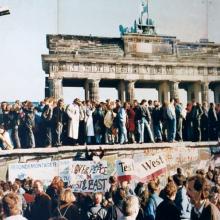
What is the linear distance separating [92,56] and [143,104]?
20288 mm

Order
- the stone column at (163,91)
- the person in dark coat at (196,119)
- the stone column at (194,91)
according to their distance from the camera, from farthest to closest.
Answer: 1. the stone column at (194,91)
2. the stone column at (163,91)
3. the person in dark coat at (196,119)

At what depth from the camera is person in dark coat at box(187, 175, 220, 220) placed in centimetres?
587

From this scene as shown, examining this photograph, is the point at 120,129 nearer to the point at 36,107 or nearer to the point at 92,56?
the point at 36,107

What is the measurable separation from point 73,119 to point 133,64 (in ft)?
73.8

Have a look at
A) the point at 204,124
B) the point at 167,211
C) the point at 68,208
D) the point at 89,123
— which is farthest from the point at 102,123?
the point at 167,211

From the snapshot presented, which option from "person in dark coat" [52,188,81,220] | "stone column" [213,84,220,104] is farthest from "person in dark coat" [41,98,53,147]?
"stone column" [213,84,220,104]

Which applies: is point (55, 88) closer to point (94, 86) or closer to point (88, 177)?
point (94, 86)

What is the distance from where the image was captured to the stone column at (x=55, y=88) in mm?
33938

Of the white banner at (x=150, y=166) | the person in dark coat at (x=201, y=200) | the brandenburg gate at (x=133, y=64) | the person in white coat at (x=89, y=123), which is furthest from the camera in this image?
the brandenburg gate at (x=133, y=64)

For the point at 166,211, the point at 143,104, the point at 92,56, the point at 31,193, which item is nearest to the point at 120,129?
the point at 143,104

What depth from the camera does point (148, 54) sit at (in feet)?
124

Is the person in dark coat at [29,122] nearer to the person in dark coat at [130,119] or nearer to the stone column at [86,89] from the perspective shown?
the person in dark coat at [130,119]

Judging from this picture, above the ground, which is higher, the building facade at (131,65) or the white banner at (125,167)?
the building facade at (131,65)

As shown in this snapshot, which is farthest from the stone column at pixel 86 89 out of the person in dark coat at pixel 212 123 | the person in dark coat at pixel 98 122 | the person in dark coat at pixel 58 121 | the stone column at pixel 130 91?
the person in dark coat at pixel 58 121
